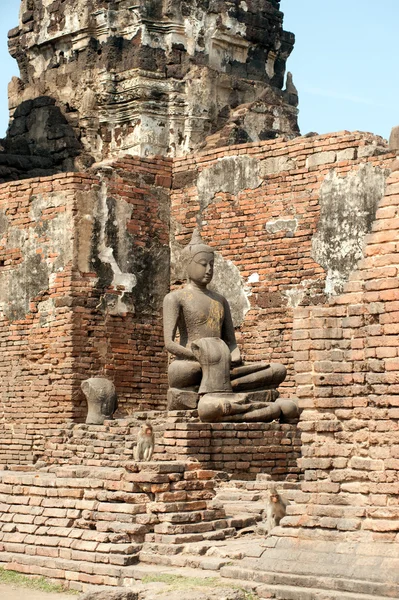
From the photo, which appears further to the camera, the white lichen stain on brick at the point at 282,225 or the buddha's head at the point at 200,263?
the white lichen stain on brick at the point at 282,225

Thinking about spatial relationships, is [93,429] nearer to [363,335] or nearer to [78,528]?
[78,528]

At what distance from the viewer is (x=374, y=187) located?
1323cm

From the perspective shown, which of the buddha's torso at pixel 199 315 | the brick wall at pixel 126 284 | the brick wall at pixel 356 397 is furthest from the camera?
the brick wall at pixel 126 284

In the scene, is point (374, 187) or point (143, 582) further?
point (374, 187)

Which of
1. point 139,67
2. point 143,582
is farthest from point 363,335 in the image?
point 139,67

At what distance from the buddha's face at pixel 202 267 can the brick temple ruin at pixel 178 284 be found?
4.86 feet

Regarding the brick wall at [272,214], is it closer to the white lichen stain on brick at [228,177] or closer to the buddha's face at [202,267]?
the white lichen stain on brick at [228,177]

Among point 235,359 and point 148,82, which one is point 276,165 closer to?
point 235,359

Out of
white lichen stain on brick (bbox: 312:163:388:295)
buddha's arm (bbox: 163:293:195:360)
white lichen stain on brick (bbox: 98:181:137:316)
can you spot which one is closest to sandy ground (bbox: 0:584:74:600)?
buddha's arm (bbox: 163:293:195:360)

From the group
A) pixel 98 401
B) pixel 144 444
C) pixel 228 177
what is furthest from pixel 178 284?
pixel 144 444

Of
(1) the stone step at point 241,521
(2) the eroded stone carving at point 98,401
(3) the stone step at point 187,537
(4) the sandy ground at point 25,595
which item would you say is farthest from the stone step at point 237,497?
(2) the eroded stone carving at point 98,401

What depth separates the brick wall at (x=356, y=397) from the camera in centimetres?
696

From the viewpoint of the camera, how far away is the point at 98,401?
13680mm

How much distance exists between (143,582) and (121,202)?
26.0 ft
